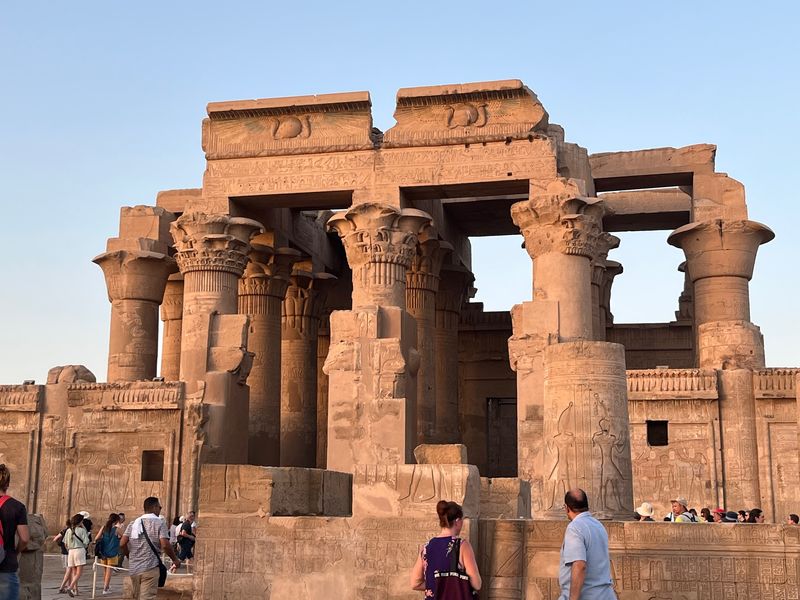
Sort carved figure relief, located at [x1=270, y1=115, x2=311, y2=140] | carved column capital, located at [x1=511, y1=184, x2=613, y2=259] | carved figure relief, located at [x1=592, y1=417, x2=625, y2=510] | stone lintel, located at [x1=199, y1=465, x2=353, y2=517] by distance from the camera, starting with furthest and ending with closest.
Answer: carved figure relief, located at [x1=270, y1=115, x2=311, y2=140] < carved column capital, located at [x1=511, y1=184, x2=613, y2=259] < carved figure relief, located at [x1=592, y1=417, x2=625, y2=510] < stone lintel, located at [x1=199, y1=465, x2=353, y2=517]

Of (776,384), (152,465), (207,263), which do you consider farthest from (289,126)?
(776,384)

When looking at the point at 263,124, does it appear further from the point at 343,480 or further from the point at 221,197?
the point at 343,480

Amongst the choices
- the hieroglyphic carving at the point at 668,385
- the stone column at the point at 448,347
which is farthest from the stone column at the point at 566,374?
the stone column at the point at 448,347

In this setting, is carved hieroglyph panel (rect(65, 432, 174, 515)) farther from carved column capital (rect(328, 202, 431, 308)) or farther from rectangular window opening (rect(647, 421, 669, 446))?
rectangular window opening (rect(647, 421, 669, 446))

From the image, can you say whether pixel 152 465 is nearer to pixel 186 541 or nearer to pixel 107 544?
pixel 186 541

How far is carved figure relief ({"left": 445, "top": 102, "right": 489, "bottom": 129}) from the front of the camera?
840 inches

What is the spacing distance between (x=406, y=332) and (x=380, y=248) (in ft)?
7.34

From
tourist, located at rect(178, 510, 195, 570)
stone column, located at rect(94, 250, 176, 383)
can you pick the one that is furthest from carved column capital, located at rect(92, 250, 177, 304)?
tourist, located at rect(178, 510, 195, 570)

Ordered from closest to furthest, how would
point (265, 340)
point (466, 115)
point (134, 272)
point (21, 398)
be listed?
point (466, 115) → point (21, 398) → point (134, 272) → point (265, 340)

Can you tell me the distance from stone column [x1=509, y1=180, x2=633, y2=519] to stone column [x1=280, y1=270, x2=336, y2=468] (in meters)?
7.77

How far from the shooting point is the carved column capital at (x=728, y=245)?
69.0 feet

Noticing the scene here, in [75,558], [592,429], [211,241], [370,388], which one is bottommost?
[75,558]

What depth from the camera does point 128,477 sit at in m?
20.5

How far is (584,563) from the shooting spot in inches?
245
